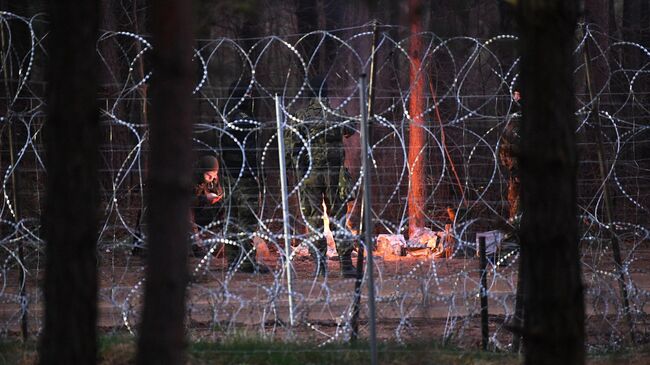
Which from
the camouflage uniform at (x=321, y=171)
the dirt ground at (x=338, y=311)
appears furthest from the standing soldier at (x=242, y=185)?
the dirt ground at (x=338, y=311)

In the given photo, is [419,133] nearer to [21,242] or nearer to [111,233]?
[111,233]

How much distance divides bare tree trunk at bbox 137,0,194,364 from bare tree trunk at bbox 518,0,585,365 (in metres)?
1.35

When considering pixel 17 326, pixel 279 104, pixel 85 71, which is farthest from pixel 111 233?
pixel 85 71

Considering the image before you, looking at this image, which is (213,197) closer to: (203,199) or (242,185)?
(203,199)

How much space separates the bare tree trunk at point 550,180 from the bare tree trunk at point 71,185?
1.79 m

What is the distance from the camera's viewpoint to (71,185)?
15.2 ft

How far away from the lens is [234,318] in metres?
7.94

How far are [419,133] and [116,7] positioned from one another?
5.53 meters

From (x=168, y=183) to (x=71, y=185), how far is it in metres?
0.61

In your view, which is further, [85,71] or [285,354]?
[285,354]

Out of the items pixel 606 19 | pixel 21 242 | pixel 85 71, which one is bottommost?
pixel 21 242

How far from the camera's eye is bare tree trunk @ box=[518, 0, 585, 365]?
438cm

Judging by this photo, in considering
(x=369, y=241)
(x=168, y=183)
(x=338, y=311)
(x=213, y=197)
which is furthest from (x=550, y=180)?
(x=213, y=197)

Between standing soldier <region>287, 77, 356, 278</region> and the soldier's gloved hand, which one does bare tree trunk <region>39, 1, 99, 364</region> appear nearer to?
standing soldier <region>287, 77, 356, 278</region>
